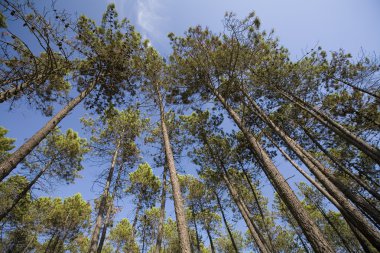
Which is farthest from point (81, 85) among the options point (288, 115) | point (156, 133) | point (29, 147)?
point (288, 115)

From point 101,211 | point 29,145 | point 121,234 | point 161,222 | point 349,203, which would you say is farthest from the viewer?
point 121,234

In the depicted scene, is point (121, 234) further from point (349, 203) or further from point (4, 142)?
point (349, 203)

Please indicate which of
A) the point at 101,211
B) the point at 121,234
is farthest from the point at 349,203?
the point at 121,234

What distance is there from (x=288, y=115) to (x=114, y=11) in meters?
11.0

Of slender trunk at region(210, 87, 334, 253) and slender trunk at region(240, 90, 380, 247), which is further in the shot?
slender trunk at region(240, 90, 380, 247)

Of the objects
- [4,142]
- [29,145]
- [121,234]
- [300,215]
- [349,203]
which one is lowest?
[300,215]

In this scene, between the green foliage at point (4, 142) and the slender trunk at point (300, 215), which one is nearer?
the slender trunk at point (300, 215)

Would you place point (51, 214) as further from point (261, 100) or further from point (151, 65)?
point (261, 100)

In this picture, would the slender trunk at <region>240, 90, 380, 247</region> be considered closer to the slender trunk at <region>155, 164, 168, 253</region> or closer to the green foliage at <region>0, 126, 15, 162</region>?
the slender trunk at <region>155, 164, 168, 253</region>

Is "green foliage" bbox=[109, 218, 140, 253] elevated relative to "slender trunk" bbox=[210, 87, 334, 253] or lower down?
elevated

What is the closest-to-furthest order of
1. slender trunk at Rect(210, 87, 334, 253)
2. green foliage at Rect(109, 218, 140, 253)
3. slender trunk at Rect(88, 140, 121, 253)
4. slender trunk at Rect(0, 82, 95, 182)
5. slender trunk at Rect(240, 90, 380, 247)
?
1. slender trunk at Rect(210, 87, 334, 253)
2. slender trunk at Rect(0, 82, 95, 182)
3. slender trunk at Rect(240, 90, 380, 247)
4. slender trunk at Rect(88, 140, 121, 253)
5. green foliage at Rect(109, 218, 140, 253)

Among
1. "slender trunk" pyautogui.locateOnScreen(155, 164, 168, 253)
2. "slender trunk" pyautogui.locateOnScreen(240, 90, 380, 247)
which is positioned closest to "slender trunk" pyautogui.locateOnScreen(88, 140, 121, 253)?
"slender trunk" pyautogui.locateOnScreen(155, 164, 168, 253)

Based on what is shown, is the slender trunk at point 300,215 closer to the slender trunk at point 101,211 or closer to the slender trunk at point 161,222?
the slender trunk at point 161,222

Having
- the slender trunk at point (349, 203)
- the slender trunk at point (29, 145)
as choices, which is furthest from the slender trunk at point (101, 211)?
the slender trunk at point (349, 203)
